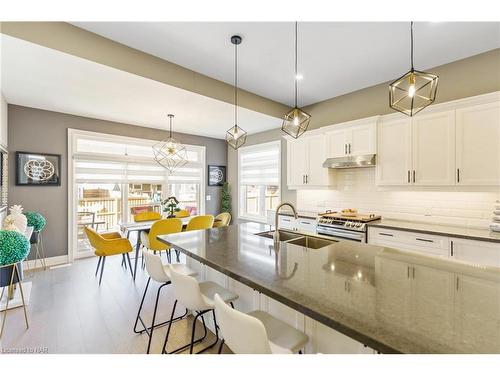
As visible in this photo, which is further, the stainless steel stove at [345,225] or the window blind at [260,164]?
the window blind at [260,164]

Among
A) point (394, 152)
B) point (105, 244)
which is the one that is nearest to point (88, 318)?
point (105, 244)

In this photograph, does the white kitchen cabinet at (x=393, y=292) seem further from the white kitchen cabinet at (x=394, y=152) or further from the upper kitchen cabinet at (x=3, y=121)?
the upper kitchen cabinet at (x=3, y=121)

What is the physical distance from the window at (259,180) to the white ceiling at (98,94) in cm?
76

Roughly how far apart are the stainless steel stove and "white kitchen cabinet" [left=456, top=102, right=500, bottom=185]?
1216 millimetres

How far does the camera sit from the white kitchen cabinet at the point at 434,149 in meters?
3.01

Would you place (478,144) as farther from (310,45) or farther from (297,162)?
(297,162)

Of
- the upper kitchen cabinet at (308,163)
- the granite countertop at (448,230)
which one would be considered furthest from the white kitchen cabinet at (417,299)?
the upper kitchen cabinet at (308,163)

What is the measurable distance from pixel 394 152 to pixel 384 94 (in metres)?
1.03

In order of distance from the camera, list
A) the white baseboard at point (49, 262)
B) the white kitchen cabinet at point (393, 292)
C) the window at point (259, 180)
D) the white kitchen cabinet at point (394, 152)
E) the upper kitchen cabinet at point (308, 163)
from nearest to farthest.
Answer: the white kitchen cabinet at point (393, 292)
the white kitchen cabinet at point (394, 152)
the white baseboard at point (49, 262)
the upper kitchen cabinet at point (308, 163)
the window at point (259, 180)

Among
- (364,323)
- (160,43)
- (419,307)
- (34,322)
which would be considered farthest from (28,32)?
(419,307)

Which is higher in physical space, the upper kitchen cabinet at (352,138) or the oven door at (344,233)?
the upper kitchen cabinet at (352,138)

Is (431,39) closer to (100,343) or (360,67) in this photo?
(360,67)

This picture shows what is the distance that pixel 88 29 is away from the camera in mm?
2592
